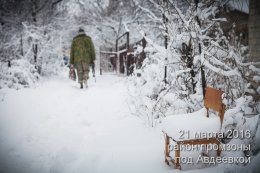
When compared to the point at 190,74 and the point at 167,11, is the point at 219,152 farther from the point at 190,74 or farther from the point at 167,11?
the point at 167,11

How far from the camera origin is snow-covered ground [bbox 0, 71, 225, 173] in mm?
3457

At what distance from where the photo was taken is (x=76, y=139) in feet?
14.1

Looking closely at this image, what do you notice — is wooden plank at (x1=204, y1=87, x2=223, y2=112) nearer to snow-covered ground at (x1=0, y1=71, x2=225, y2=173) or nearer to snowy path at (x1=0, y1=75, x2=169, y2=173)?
snow-covered ground at (x1=0, y1=71, x2=225, y2=173)

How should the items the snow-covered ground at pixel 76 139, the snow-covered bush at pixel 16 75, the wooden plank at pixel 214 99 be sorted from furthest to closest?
the snow-covered bush at pixel 16 75 → the snow-covered ground at pixel 76 139 → the wooden plank at pixel 214 99

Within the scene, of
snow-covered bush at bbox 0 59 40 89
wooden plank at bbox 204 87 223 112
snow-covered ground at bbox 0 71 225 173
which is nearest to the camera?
wooden plank at bbox 204 87 223 112

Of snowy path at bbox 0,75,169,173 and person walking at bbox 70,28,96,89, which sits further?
person walking at bbox 70,28,96,89

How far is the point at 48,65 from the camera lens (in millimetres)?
13211

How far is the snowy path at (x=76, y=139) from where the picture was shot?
137 inches

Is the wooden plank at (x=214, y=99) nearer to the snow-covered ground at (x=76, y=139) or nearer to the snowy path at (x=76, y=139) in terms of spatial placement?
the snow-covered ground at (x=76, y=139)

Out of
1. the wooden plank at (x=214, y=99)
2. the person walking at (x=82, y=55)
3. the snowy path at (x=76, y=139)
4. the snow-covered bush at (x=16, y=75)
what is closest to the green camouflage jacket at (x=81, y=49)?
the person walking at (x=82, y=55)

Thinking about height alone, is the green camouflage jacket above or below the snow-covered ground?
above

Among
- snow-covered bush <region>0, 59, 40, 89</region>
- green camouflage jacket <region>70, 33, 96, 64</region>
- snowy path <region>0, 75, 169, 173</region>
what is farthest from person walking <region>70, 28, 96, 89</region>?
snowy path <region>0, 75, 169, 173</region>

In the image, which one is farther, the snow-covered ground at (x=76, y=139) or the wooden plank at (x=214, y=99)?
the snow-covered ground at (x=76, y=139)

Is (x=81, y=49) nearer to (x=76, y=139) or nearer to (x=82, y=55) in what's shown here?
(x=82, y=55)
